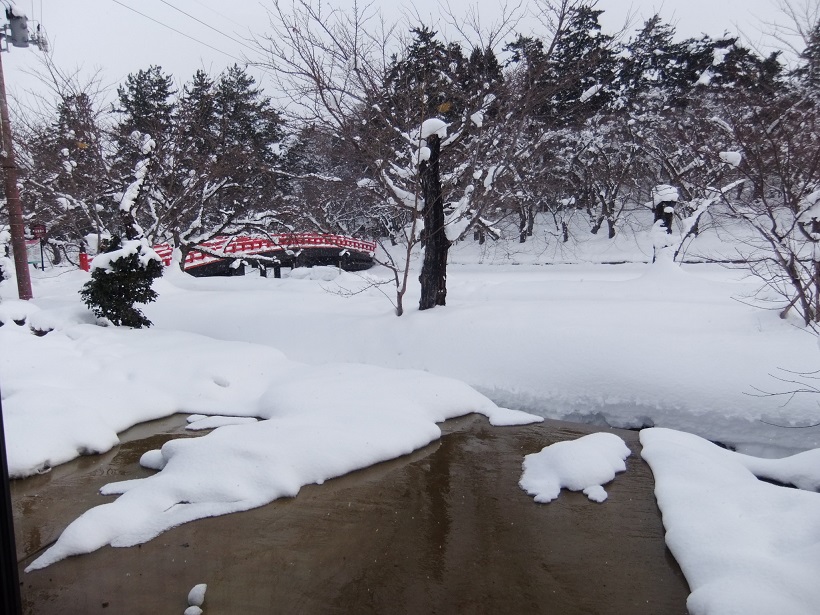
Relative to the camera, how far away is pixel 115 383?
6867 millimetres

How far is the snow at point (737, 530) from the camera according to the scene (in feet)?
9.90

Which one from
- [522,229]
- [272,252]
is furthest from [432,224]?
[522,229]

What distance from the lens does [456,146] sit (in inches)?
409

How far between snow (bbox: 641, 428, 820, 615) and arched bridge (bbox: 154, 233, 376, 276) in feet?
36.7

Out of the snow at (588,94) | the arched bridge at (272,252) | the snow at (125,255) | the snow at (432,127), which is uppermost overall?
the snow at (588,94)

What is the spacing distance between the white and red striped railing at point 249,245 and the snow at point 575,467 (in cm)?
1157

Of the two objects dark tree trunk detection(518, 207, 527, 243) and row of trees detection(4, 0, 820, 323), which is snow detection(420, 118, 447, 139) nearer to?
row of trees detection(4, 0, 820, 323)

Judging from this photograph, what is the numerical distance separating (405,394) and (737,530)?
3.75 metres

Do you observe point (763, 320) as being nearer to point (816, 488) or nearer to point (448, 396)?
point (816, 488)

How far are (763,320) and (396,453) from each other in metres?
5.21

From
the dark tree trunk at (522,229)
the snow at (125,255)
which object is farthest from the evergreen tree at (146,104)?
the dark tree trunk at (522,229)

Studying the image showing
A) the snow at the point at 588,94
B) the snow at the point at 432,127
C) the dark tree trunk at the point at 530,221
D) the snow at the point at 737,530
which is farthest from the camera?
the dark tree trunk at the point at 530,221

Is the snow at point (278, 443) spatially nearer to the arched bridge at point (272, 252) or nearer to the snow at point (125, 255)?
the snow at point (125, 255)

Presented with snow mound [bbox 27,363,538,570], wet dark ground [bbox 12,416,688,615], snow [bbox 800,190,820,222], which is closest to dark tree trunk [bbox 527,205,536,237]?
snow [bbox 800,190,820,222]
